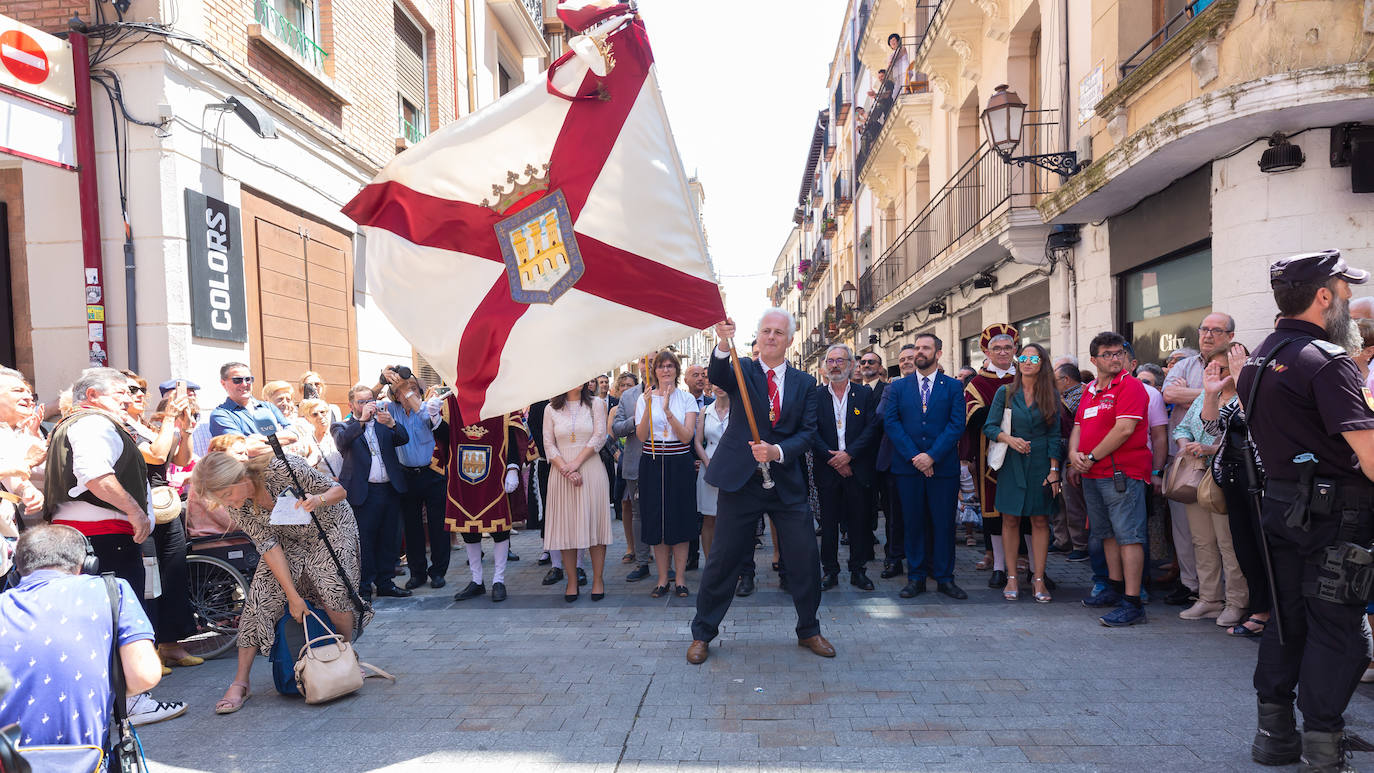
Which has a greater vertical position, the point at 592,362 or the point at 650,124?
the point at 650,124

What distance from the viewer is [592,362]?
420 cm

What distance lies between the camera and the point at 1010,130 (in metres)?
9.75

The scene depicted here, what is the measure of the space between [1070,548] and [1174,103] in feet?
14.4

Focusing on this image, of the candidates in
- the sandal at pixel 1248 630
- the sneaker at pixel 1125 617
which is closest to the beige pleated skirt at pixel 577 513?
the sneaker at pixel 1125 617

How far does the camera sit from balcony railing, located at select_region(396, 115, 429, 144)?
1270cm

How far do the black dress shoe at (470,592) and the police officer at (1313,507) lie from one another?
5350mm

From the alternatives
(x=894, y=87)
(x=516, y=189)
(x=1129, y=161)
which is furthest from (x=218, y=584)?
(x=894, y=87)

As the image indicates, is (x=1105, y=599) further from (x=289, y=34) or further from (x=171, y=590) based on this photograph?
(x=289, y=34)

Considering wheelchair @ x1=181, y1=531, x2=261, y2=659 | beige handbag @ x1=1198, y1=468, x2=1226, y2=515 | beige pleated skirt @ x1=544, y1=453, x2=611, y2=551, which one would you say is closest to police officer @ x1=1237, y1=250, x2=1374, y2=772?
beige handbag @ x1=1198, y1=468, x2=1226, y2=515

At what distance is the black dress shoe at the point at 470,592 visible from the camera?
22.2 ft

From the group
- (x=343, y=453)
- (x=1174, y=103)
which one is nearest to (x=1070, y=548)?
(x=1174, y=103)

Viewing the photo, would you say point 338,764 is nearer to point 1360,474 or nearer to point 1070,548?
point 1360,474

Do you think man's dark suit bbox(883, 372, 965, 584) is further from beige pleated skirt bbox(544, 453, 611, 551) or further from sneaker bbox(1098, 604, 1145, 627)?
beige pleated skirt bbox(544, 453, 611, 551)

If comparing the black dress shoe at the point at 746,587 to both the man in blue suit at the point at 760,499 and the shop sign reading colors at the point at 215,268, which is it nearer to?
the man in blue suit at the point at 760,499
